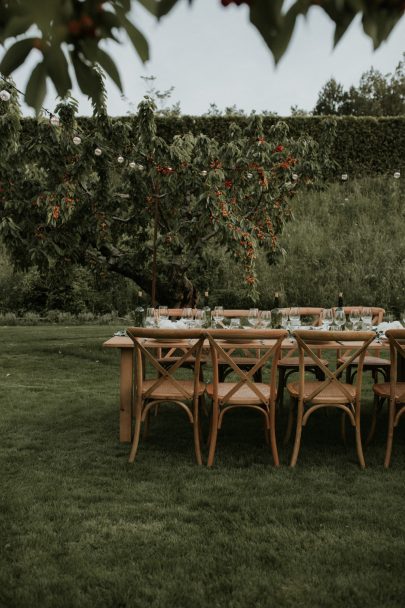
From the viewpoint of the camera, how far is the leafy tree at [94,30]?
1259 millimetres

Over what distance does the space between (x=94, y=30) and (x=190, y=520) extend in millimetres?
2789

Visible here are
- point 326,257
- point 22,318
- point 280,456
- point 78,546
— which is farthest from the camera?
point 326,257

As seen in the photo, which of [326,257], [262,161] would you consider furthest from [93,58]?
[326,257]

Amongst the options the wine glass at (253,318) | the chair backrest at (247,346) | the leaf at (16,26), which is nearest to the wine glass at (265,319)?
the wine glass at (253,318)

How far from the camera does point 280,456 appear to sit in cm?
481

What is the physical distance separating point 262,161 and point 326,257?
23.0 ft

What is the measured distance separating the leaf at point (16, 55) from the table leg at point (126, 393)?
12.3 feet

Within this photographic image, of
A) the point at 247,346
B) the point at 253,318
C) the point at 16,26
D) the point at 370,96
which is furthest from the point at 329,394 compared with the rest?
the point at 370,96

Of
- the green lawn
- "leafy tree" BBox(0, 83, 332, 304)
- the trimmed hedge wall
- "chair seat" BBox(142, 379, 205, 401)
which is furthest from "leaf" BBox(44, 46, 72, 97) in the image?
the trimmed hedge wall

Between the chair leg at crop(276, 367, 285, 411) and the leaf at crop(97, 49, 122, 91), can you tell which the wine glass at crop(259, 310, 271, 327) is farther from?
the leaf at crop(97, 49, 122, 91)

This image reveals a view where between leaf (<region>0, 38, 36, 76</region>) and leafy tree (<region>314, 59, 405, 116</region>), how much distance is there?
29121 mm

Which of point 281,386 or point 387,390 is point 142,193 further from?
point 387,390

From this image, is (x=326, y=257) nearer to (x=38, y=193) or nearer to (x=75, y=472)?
(x=38, y=193)

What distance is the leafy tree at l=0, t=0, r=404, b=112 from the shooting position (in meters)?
1.26
